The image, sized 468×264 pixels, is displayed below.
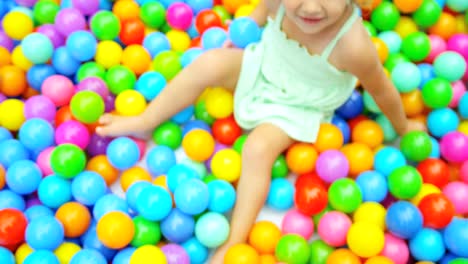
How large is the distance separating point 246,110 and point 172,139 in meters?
0.18

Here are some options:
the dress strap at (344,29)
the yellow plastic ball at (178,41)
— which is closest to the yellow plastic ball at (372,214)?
the dress strap at (344,29)

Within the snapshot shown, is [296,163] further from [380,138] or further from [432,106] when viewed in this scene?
[432,106]

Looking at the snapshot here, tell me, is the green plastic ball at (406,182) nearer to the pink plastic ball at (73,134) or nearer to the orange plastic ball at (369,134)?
the orange plastic ball at (369,134)

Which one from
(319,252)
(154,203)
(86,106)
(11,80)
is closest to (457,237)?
(319,252)

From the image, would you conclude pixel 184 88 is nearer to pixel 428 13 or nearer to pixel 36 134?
pixel 36 134

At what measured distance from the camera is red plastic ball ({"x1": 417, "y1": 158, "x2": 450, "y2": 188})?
125cm

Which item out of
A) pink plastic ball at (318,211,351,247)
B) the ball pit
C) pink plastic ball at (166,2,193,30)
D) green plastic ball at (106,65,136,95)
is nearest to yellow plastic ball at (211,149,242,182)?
the ball pit

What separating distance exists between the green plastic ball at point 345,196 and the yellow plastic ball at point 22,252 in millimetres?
619

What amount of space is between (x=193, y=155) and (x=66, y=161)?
271 millimetres

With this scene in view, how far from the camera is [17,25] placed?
145 cm

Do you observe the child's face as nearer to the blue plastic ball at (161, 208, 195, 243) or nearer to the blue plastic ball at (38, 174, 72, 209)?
the blue plastic ball at (161, 208, 195, 243)

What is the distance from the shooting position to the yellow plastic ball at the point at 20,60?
4.70ft

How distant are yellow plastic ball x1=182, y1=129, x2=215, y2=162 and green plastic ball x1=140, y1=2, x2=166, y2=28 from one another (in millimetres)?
399

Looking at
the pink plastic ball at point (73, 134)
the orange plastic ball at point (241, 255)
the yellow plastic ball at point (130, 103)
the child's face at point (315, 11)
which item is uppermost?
the child's face at point (315, 11)
